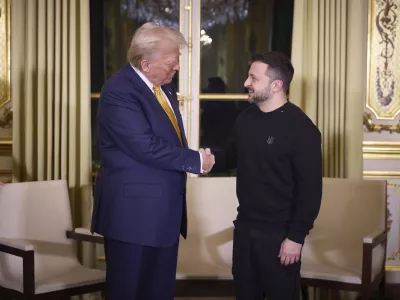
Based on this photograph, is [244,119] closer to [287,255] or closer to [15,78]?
[287,255]

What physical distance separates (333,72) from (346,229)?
39.2 inches

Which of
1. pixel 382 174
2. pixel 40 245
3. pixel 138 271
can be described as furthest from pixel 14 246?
pixel 382 174

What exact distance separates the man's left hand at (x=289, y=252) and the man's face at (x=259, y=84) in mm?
562

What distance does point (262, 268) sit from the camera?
2398 mm

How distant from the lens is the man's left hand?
A: 2.30 metres

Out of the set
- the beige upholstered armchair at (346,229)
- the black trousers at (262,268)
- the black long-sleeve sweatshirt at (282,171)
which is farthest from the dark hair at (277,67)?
the beige upholstered armchair at (346,229)

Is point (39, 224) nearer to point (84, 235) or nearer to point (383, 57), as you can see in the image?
point (84, 235)

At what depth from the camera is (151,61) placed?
241cm

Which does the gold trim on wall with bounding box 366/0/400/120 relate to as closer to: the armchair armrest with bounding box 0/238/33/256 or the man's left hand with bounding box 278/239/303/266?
the man's left hand with bounding box 278/239/303/266

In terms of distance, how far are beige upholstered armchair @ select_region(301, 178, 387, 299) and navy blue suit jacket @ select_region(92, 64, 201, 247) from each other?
1235 millimetres

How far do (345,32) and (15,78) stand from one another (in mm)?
2112

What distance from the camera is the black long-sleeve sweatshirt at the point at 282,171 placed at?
90.9 inches

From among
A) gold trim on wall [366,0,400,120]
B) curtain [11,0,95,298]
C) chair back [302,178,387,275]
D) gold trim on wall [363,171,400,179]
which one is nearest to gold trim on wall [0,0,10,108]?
curtain [11,0,95,298]

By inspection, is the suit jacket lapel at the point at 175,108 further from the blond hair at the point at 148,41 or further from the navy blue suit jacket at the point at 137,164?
the blond hair at the point at 148,41
